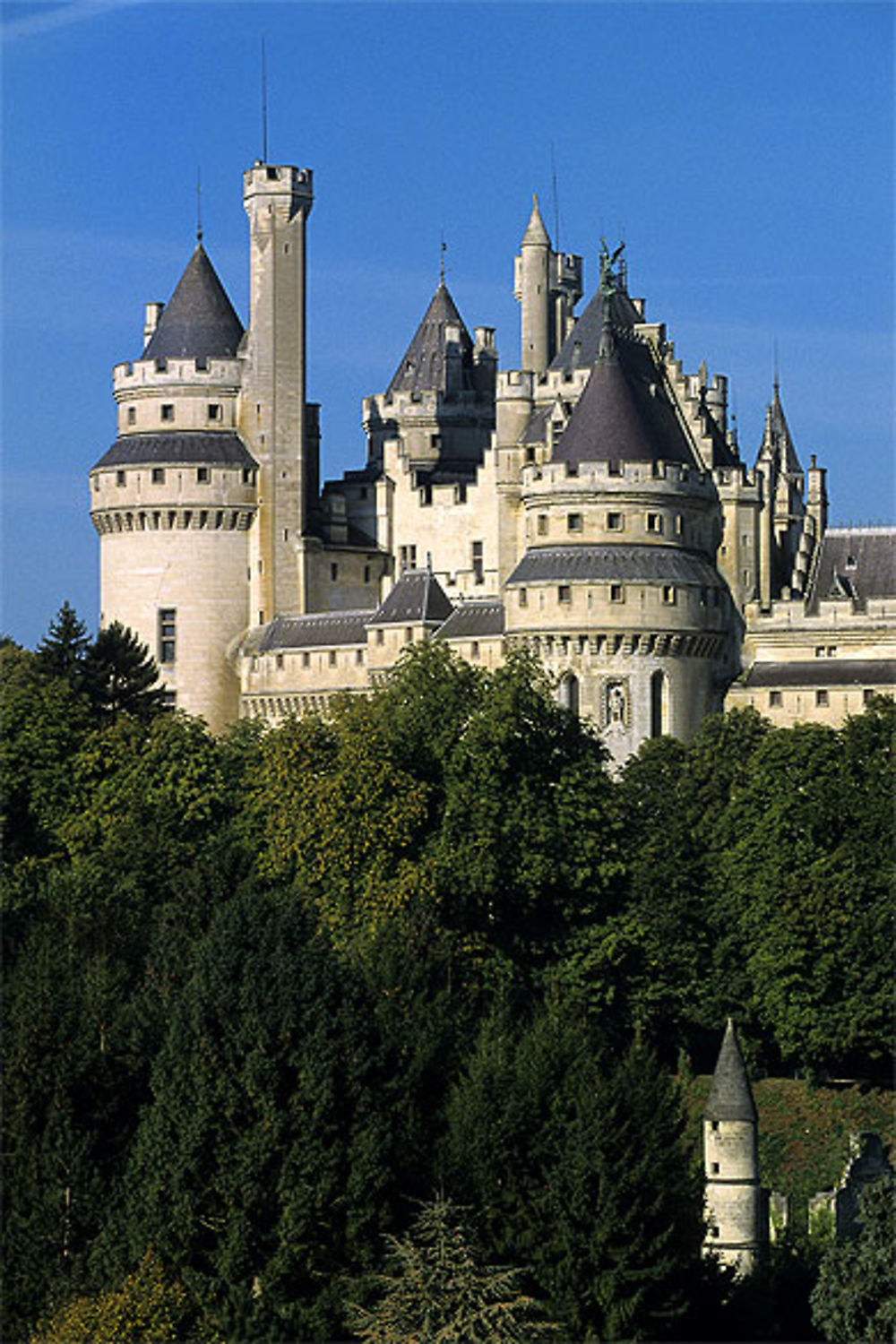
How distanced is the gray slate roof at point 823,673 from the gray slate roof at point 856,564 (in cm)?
357

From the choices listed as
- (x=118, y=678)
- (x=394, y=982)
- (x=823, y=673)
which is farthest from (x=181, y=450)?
(x=394, y=982)

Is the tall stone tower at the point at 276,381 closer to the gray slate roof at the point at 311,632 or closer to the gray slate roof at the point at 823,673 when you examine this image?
the gray slate roof at the point at 311,632

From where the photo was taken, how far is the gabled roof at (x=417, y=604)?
103 m

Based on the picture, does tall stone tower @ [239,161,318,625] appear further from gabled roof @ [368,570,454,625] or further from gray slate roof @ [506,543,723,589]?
gray slate roof @ [506,543,723,589]

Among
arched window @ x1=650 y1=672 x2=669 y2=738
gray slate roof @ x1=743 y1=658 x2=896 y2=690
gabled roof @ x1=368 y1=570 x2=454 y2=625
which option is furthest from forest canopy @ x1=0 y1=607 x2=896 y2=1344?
gabled roof @ x1=368 y1=570 x2=454 y2=625

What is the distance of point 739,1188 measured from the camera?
65312mm

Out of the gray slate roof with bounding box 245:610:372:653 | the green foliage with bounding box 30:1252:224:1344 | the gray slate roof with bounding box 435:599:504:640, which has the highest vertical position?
the gray slate roof with bounding box 245:610:372:653

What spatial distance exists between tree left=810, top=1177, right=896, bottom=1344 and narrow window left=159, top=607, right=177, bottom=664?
158 ft

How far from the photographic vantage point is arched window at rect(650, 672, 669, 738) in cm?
9669

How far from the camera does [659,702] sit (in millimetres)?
97062

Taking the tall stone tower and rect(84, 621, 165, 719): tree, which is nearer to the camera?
rect(84, 621, 165, 719): tree

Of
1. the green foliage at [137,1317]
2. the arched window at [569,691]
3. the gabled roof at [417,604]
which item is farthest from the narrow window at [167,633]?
the green foliage at [137,1317]

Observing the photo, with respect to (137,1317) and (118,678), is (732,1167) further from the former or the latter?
(118,678)

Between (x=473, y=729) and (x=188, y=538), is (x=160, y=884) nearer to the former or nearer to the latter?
(x=473, y=729)
